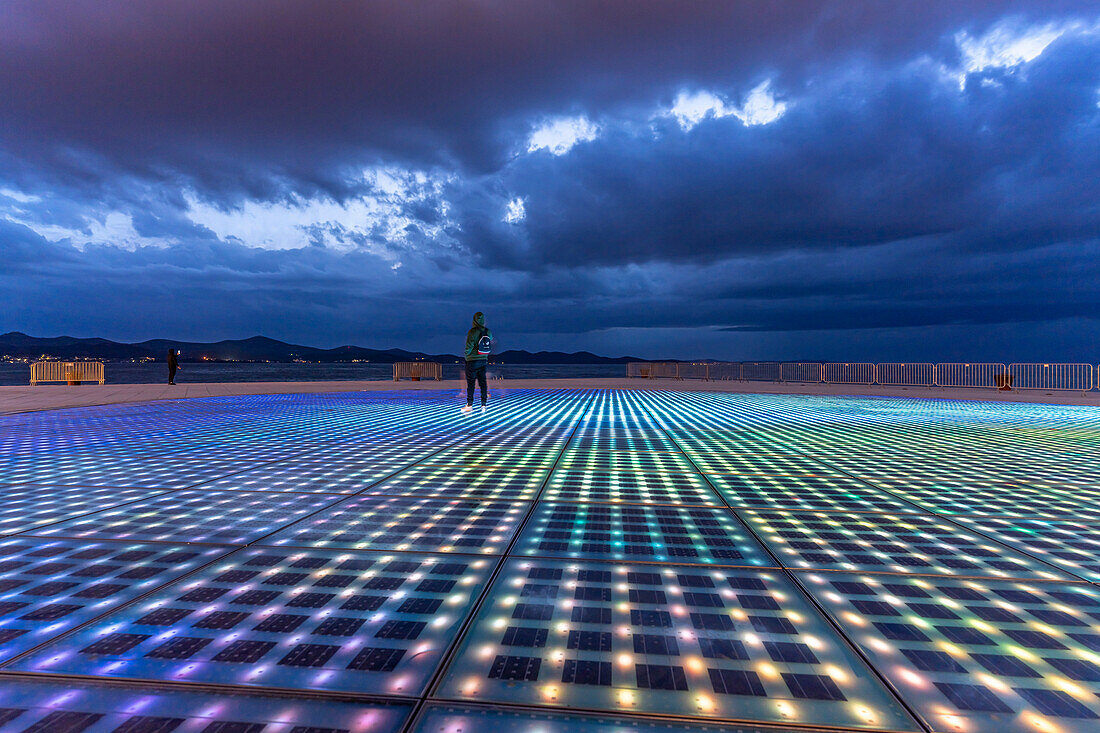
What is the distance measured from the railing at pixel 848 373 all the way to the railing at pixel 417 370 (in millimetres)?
22754

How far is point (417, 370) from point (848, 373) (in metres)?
24.9

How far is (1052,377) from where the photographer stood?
891 inches

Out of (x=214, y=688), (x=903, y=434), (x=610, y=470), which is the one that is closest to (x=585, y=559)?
(x=214, y=688)

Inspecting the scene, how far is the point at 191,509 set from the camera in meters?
4.21

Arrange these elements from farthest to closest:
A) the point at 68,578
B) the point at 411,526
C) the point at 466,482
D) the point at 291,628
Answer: the point at 466,482 < the point at 411,526 < the point at 68,578 < the point at 291,628

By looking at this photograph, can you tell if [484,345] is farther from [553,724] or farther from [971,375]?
[971,375]

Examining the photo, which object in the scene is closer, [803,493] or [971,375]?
[803,493]

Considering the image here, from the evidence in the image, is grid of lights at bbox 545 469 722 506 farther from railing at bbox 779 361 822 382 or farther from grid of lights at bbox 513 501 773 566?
railing at bbox 779 361 822 382

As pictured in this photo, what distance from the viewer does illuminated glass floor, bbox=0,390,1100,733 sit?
1.77 meters

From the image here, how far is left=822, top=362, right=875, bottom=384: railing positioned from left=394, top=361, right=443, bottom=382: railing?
2275cm

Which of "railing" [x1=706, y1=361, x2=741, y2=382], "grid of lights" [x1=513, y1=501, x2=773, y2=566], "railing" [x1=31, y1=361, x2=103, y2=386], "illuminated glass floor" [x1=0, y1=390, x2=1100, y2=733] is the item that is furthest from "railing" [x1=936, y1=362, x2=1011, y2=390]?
"railing" [x1=31, y1=361, x2=103, y2=386]

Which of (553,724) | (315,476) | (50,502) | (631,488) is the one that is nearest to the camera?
(553,724)

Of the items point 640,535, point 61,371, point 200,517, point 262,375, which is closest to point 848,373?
point 640,535

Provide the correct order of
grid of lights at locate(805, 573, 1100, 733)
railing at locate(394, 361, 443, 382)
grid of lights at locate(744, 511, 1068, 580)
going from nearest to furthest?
1. grid of lights at locate(805, 573, 1100, 733)
2. grid of lights at locate(744, 511, 1068, 580)
3. railing at locate(394, 361, 443, 382)
